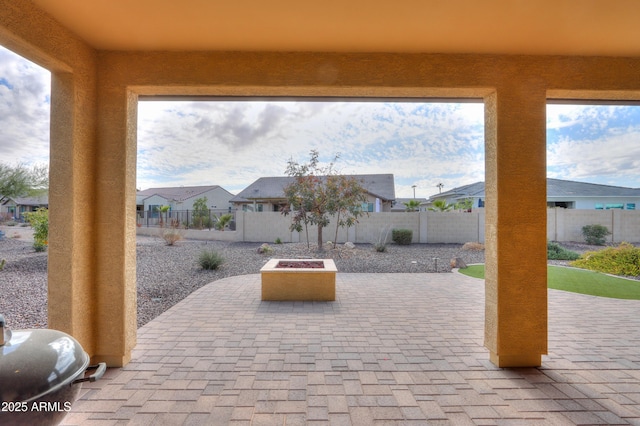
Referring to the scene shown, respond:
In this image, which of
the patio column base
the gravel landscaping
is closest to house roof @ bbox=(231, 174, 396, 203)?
the gravel landscaping

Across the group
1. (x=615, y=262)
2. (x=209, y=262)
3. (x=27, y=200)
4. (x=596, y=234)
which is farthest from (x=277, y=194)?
(x=615, y=262)

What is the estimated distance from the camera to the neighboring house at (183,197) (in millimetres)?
32812

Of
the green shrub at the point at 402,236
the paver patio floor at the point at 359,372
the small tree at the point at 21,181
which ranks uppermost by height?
the small tree at the point at 21,181

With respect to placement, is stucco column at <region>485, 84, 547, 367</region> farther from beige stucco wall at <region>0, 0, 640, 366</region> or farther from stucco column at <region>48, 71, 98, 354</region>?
stucco column at <region>48, 71, 98, 354</region>

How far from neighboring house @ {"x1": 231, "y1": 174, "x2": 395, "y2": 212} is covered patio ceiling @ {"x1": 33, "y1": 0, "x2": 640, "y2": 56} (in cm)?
1888

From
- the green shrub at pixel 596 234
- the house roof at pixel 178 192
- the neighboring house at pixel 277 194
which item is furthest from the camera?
the house roof at pixel 178 192

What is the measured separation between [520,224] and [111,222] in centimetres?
430

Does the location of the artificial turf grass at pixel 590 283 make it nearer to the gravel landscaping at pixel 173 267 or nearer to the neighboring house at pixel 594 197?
the gravel landscaping at pixel 173 267

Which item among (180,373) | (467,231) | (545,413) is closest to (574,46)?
(545,413)

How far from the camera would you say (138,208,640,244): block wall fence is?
47.1 ft

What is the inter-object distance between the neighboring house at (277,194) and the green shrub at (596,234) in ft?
39.1

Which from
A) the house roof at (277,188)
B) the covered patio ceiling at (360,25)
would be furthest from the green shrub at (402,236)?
the covered patio ceiling at (360,25)

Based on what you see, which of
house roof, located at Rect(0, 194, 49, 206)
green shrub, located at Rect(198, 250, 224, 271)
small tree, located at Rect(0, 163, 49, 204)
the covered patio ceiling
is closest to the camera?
the covered patio ceiling

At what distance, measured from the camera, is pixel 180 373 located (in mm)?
3053
